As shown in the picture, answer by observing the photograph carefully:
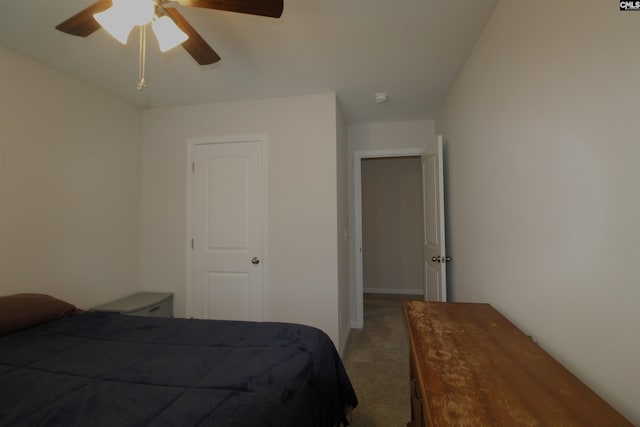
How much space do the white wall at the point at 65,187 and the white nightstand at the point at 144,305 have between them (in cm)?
11

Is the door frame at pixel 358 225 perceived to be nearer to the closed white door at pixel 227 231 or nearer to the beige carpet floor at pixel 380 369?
the beige carpet floor at pixel 380 369

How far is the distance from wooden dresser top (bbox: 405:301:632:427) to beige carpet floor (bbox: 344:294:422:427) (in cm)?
102

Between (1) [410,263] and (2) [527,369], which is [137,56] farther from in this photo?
(1) [410,263]

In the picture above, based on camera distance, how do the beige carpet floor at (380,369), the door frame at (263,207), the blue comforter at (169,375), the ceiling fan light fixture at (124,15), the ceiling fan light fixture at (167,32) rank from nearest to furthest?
1. the blue comforter at (169,375)
2. the ceiling fan light fixture at (124,15)
3. the ceiling fan light fixture at (167,32)
4. the beige carpet floor at (380,369)
5. the door frame at (263,207)

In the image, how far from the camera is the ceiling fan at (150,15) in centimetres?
111

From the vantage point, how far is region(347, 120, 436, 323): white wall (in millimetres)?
3164

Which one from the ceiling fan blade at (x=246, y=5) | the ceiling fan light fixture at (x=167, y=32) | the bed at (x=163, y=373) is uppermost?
the ceiling fan blade at (x=246, y=5)

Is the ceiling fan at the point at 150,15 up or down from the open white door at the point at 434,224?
up

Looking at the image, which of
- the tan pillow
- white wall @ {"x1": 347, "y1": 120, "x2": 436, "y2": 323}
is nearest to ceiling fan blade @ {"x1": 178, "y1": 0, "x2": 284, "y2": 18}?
the tan pillow

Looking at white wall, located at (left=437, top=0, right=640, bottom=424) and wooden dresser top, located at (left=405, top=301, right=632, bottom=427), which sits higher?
white wall, located at (left=437, top=0, right=640, bottom=424)

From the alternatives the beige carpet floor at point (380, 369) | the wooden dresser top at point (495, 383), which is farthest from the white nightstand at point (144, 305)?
the wooden dresser top at point (495, 383)

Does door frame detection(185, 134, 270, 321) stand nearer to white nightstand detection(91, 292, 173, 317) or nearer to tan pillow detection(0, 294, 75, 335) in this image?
white nightstand detection(91, 292, 173, 317)

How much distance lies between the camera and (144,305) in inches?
93.6

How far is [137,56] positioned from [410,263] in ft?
14.6
